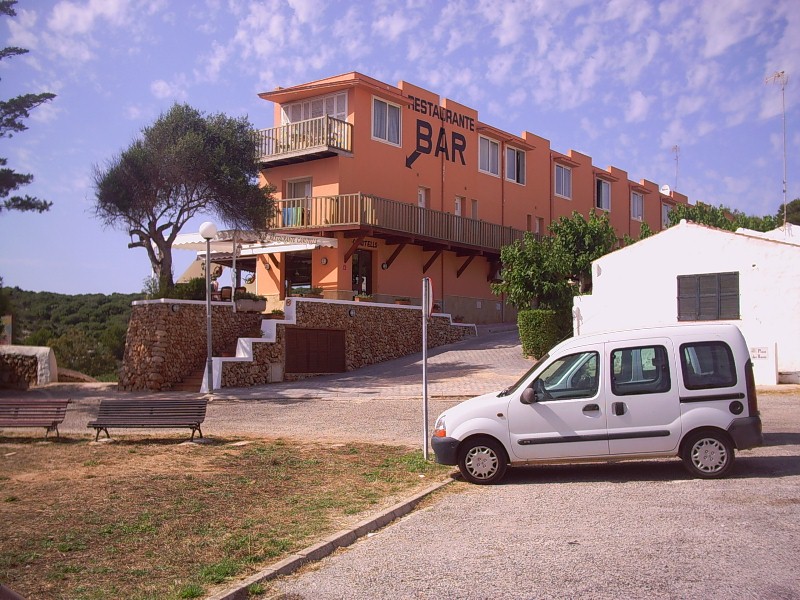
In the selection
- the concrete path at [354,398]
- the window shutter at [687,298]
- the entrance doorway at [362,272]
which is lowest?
the concrete path at [354,398]

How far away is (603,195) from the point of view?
48281mm

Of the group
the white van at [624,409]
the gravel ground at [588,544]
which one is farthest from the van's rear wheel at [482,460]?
the gravel ground at [588,544]

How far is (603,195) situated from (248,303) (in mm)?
28915

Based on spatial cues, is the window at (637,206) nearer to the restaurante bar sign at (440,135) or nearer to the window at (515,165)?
the window at (515,165)

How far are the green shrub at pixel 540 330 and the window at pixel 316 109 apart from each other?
38.2 ft

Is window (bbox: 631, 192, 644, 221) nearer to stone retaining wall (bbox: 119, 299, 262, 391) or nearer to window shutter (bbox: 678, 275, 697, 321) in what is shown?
window shutter (bbox: 678, 275, 697, 321)

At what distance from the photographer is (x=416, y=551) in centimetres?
685

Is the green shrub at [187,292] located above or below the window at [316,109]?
below

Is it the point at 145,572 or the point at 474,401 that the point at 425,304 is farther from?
the point at 145,572

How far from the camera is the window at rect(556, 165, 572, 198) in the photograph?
44219mm

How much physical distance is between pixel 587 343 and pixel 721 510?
105 inches

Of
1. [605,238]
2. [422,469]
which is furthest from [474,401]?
[605,238]

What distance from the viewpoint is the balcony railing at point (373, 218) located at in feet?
99.6

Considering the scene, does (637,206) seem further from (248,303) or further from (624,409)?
(624,409)
